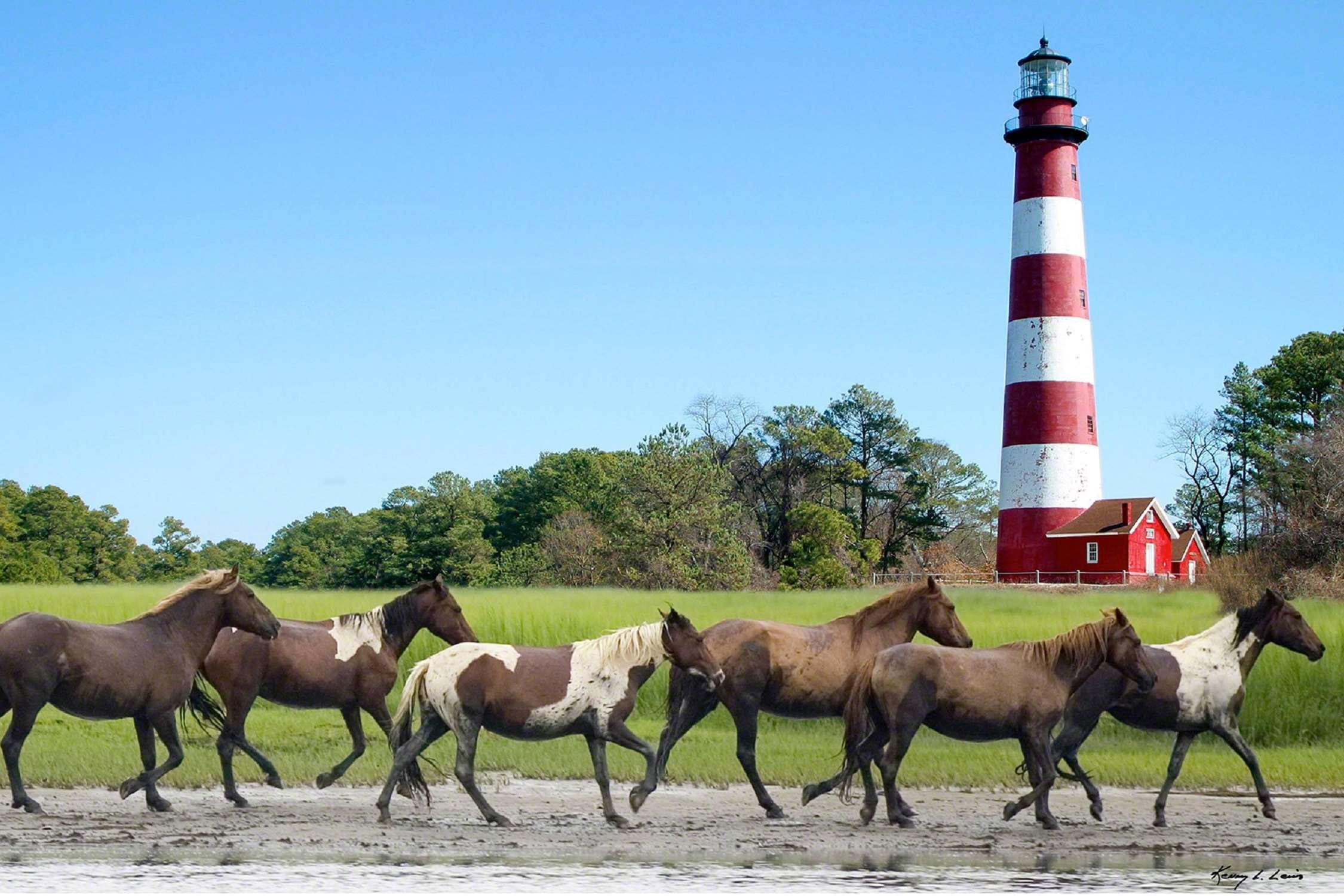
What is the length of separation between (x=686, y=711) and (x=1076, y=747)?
11.2ft

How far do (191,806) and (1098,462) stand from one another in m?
39.1

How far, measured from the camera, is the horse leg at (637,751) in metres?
12.3

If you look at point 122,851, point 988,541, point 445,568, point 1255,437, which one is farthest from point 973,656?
point 988,541

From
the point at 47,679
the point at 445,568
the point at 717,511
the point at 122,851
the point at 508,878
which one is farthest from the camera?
the point at 445,568

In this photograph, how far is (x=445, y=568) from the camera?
7425 cm

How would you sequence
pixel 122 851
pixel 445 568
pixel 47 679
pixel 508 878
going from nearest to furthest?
pixel 508 878 < pixel 122 851 < pixel 47 679 < pixel 445 568

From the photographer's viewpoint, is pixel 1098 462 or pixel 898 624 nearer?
pixel 898 624

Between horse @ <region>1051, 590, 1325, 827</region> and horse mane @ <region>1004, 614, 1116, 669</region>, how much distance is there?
504 mm

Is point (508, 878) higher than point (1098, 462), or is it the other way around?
point (1098, 462)

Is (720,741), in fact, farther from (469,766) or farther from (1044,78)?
(1044,78)

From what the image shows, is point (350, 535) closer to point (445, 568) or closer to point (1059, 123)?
point (445, 568)

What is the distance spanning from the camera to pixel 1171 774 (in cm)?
1313

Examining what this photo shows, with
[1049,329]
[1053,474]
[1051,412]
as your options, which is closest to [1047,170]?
[1049,329]

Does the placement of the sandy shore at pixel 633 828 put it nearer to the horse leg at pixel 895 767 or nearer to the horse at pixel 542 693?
the horse leg at pixel 895 767
